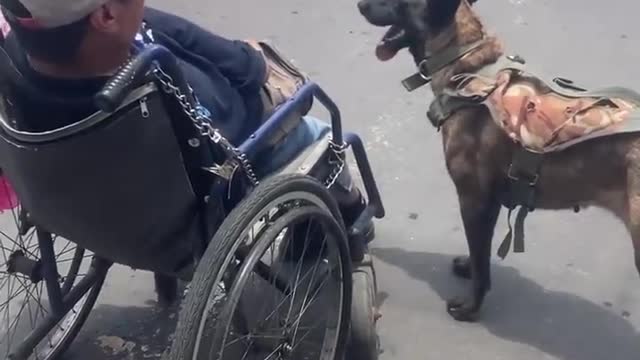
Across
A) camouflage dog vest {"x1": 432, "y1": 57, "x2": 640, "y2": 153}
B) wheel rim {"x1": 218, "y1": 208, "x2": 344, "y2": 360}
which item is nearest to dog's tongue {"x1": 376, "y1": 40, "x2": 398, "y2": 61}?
camouflage dog vest {"x1": 432, "y1": 57, "x2": 640, "y2": 153}

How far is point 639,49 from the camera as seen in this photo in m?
3.70

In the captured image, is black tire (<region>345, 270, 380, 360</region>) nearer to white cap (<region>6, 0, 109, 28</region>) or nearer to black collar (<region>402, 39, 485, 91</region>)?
black collar (<region>402, 39, 485, 91</region>)

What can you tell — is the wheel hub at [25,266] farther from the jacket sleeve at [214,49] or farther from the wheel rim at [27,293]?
the jacket sleeve at [214,49]

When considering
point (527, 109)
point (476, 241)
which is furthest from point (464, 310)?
point (527, 109)

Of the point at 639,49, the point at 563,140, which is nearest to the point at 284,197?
the point at 563,140

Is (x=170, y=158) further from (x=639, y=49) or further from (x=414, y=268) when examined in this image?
(x=639, y=49)

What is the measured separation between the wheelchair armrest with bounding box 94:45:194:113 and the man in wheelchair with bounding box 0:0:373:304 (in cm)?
7

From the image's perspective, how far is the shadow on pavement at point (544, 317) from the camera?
8.08 feet

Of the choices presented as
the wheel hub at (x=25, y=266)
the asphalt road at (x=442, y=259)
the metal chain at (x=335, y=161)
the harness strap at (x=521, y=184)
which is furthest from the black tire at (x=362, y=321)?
the wheel hub at (x=25, y=266)

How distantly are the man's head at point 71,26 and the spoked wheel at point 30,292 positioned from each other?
51cm

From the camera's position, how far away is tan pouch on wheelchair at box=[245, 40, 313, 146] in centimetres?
207

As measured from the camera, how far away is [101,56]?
173cm

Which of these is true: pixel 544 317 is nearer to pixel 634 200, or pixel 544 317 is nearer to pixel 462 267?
pixel 462 267

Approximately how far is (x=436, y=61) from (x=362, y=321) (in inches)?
25.8
